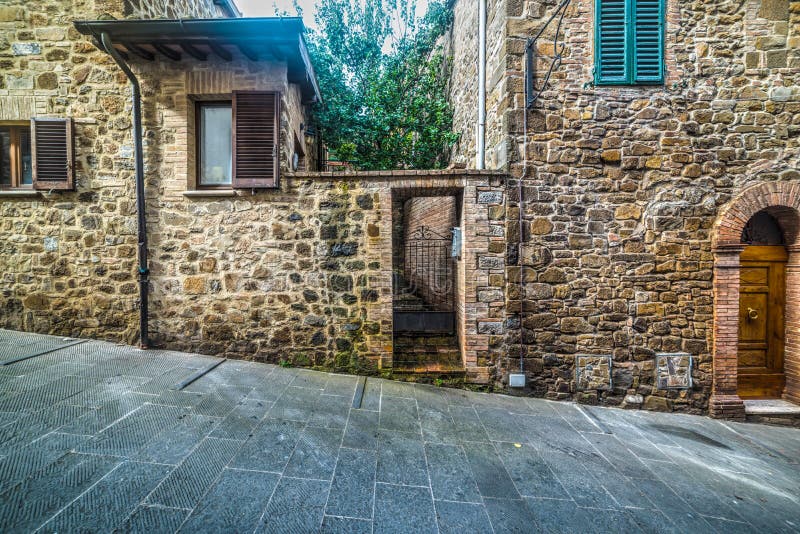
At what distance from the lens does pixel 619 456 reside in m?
3.07

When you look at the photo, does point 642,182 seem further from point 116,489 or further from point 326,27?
point 326,27

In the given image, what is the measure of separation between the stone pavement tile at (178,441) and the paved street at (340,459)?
0.02 metres

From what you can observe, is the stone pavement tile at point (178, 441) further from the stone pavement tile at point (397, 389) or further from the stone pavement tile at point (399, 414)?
the stone pavement tile at point (397, 389)

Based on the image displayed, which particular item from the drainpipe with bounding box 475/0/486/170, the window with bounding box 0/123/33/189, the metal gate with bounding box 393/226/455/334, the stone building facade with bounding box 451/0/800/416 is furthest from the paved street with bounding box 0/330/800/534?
the drainpipe with bounding box 475/0/486/170

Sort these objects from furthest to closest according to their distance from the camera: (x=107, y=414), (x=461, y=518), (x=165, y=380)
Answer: (x=165, y=380), (x=107, y=414), (x=461, y=518)

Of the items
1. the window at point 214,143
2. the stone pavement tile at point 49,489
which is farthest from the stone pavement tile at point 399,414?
the window at point 214,143

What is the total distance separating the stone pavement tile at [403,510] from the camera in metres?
2.02

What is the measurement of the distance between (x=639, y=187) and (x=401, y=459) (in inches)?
178

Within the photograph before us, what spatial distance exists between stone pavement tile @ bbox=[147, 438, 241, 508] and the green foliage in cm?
585

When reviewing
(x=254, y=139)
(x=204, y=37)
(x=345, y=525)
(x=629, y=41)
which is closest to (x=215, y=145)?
(x=254, y=139)

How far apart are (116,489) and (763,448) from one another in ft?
20.7

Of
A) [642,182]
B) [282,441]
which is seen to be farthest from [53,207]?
[642,182]

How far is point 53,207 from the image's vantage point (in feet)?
14.5

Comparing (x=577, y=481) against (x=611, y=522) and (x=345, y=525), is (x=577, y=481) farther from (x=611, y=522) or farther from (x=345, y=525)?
(x=345, y=525)
